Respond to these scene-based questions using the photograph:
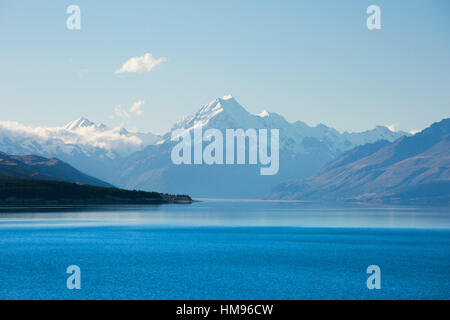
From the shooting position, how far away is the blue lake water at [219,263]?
72.2 metres

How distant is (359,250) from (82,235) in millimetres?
60745

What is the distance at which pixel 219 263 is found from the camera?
97812 mm

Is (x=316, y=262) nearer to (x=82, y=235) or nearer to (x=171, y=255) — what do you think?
(x=171, y=255)

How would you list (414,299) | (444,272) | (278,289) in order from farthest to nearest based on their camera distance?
(444,272) < (278,289) < (414,299)

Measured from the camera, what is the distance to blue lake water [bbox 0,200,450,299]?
7219 cm

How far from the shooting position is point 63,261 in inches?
3784

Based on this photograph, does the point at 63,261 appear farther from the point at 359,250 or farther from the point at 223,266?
the point at 359,250

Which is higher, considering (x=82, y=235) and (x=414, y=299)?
(x=82, y=235)

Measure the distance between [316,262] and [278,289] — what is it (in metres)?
27.5

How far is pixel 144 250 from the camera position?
114062 millimetres
